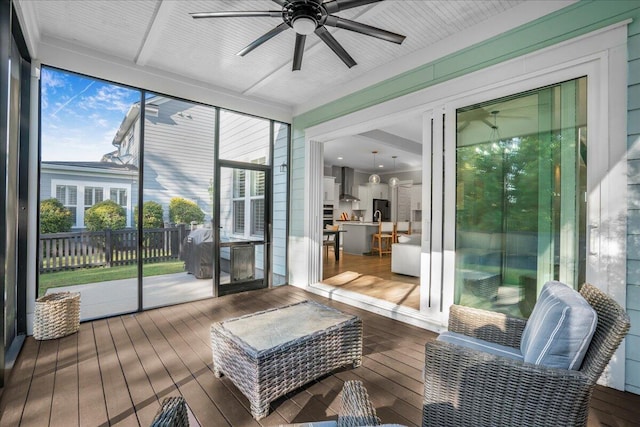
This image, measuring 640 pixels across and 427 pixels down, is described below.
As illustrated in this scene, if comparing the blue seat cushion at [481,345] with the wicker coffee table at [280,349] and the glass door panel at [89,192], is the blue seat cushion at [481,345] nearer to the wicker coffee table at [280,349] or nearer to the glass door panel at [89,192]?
the wicker coffee table at [280,349]

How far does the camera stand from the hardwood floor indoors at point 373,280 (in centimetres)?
431

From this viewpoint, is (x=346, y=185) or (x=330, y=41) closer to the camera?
(x=330, y=41)

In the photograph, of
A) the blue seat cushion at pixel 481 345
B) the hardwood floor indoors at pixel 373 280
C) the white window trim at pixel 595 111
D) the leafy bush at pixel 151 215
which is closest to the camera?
the blue seat cushion at pixel 481 345

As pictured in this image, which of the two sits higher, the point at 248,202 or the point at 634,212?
the point at 248,202

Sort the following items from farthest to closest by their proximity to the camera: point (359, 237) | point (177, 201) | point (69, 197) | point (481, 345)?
point (359, 237) → point (177, 201) → point (69, 197) → point (481, 345)

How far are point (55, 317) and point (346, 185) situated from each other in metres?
9.10

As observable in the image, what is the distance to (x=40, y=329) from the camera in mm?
2844

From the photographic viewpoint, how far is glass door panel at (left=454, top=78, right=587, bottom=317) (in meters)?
2.39

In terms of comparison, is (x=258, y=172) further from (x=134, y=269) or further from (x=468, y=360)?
(x=468, y=360)

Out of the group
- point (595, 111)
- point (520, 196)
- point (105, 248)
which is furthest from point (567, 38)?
point (105, 248)

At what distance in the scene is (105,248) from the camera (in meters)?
3.45

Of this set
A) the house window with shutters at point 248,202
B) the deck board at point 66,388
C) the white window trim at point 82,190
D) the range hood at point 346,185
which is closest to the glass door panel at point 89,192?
the white window trim at point 82,190

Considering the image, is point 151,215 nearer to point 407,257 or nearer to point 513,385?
point 513,385

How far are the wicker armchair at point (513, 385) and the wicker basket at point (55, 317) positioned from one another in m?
3.32
